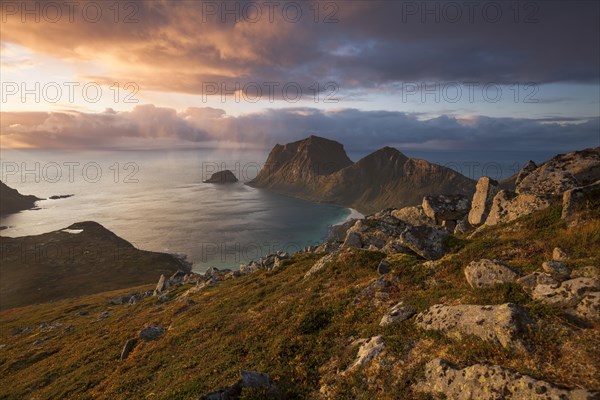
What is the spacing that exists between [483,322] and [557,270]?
18.2 ft

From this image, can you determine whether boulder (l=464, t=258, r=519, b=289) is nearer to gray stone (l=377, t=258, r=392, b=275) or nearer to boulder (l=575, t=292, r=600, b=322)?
boulder (l=575, t=292, r=600, b=322)

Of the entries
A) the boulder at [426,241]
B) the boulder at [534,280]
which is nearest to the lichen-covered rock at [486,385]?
the boulder at [534,280]

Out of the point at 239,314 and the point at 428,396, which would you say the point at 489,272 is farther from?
the point at 239,314

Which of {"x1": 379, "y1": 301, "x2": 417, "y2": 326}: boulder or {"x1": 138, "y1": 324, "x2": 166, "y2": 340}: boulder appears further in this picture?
{"x1": 138, "y1": 324, "x2": 166, "y2": 340}: boulder

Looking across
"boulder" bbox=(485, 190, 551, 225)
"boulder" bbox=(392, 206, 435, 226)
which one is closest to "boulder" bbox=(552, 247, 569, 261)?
"boulder" bbox=(485, 190, 551, 225)

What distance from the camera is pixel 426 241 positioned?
28.9 meters

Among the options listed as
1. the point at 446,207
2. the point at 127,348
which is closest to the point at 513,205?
the point at 446,207

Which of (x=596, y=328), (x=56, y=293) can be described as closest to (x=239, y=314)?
(x=596, y=328)

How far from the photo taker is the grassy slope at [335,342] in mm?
12609

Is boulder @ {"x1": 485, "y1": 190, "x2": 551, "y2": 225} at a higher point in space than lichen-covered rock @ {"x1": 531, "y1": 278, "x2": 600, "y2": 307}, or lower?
higher

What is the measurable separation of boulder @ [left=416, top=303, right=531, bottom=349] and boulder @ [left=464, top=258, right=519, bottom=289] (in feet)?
10.3

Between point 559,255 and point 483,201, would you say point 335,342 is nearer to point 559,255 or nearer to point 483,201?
point 559,255

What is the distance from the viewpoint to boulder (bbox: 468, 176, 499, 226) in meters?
41.0

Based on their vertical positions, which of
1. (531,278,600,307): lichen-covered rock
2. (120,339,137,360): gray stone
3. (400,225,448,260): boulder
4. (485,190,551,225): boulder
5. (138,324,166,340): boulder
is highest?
(485,190,551,225): boulder
